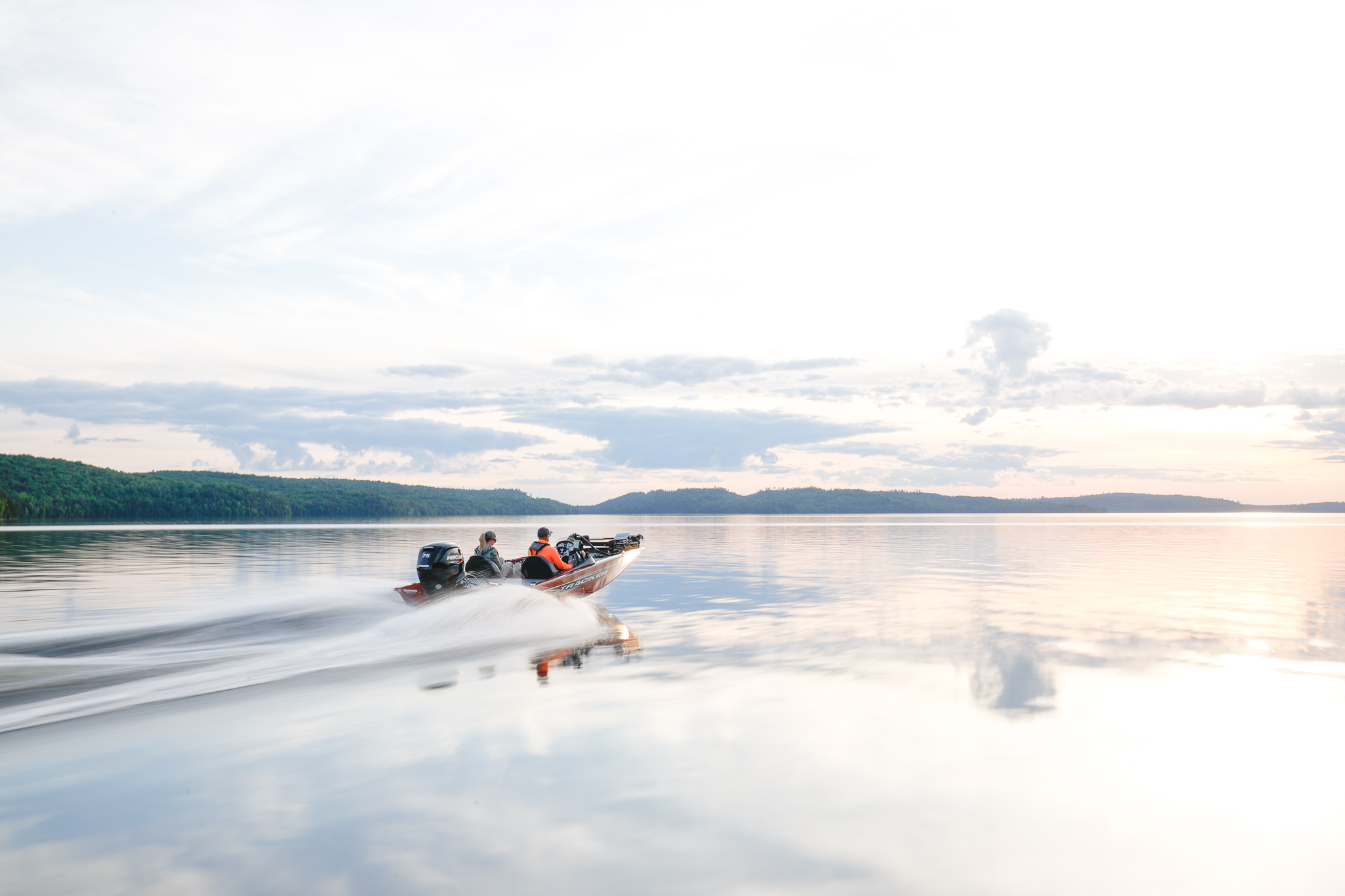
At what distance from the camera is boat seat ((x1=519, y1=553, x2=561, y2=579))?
69.9 feet

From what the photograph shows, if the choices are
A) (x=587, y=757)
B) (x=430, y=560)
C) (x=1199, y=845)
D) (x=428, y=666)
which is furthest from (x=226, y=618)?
(x=1199, y=845)

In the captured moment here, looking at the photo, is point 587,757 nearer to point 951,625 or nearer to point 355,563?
point 951,625

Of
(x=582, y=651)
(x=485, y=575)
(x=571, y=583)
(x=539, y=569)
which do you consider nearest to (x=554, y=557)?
(x=539, y=569)

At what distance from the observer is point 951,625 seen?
59.4ft

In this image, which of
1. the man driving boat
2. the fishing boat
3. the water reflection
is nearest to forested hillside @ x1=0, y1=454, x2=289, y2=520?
the fishing boat

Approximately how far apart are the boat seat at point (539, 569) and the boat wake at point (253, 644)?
3.42 feet

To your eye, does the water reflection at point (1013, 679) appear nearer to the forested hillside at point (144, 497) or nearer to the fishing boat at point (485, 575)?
the fishing boat at point (485, 575)

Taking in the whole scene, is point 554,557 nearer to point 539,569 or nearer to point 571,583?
point 539,569

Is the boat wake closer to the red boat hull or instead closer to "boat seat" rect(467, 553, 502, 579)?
the red boat hull

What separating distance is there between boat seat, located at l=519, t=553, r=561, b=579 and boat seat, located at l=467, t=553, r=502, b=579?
0.95 metres

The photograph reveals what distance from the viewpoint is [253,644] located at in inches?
645

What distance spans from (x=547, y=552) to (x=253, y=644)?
7795 millimetres

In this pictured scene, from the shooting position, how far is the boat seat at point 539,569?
2130 centimetres

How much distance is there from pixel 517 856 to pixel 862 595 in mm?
19223
